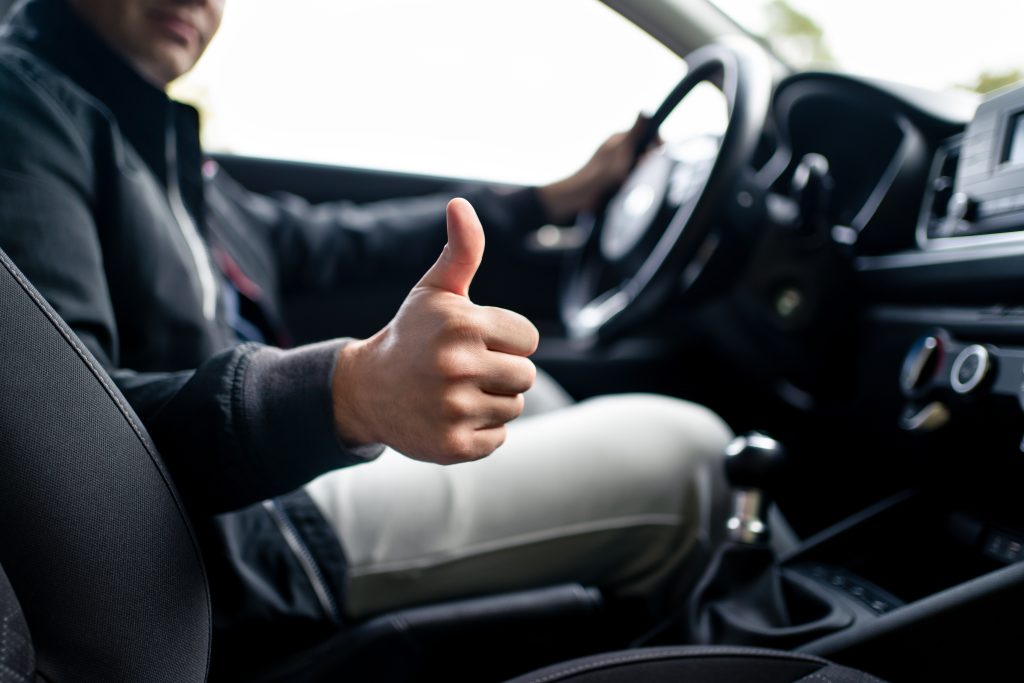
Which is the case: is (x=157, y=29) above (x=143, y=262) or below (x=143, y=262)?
above

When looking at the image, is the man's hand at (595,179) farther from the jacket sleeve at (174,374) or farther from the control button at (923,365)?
the jacket sleeve at (174,374)

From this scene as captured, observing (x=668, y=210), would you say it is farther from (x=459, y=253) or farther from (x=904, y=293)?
(x=459, y=253)

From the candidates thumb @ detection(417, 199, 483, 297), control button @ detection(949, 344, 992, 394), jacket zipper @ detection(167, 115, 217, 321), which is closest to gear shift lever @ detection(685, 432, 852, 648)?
control button @ detection(949, 344, 992, 394)

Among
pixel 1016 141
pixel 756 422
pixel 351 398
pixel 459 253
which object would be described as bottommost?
pixel 756 422

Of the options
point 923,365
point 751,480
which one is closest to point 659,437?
point 751,480

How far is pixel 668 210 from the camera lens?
1.10 meters

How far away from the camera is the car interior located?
0.43 meters

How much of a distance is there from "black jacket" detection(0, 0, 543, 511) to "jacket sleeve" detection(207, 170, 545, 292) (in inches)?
11.6

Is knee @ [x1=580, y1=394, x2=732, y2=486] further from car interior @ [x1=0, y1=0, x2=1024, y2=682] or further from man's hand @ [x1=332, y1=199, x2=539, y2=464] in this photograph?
man's hand @ [x1=332, y1=199, x2=539, y2=464]

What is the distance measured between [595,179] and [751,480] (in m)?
0.64

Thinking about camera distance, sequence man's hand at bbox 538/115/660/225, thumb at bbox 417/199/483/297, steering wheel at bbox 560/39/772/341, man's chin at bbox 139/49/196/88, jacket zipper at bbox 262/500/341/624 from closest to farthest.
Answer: thumb at bbox 417/199/483/297
jacket zipper at bbox 262/500/341/624
man's chin at bbox 139/49/196/88
steering wheel at bbox 560/39/772/341
man's hand at bbox 538/115/660/225

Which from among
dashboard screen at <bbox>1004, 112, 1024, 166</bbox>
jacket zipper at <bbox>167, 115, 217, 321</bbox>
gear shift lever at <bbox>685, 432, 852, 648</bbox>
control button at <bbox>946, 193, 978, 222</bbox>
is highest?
dashboard screen at <bbox>1004, 112, 1024, 166</bbox>

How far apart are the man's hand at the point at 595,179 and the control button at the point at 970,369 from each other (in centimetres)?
59

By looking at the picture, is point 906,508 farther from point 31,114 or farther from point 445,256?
point 31,114
